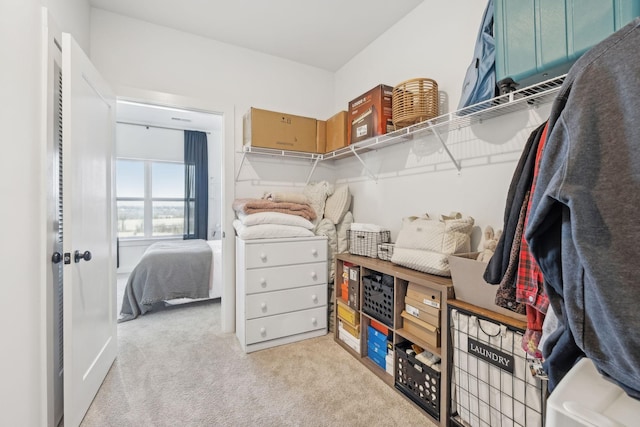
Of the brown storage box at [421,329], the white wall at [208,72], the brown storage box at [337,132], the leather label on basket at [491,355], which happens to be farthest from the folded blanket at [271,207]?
the leather label on basket at [491,355]

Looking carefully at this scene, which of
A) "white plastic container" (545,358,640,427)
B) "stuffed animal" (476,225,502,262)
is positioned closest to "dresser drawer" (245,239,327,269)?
"stuffed animal" (476,225,502,262)

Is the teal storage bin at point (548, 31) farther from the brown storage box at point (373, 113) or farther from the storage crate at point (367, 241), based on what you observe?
the storage crate at point (367, 241)

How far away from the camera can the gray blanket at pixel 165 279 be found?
2938 millimetres

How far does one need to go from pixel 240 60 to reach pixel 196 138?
321 centimetres

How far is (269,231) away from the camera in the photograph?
7.38 feet

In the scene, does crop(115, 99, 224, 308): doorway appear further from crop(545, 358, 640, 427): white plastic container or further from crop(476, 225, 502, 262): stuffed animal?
crop(545, 358, 640, 427): white plastic container

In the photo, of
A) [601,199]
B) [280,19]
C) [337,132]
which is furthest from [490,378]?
[280,19]

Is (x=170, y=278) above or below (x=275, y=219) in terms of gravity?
below

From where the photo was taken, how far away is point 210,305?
332 cm

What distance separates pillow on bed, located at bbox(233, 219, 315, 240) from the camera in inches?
86.4

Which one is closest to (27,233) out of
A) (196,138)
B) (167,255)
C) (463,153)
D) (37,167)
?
(37,167)

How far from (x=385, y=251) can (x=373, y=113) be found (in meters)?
1.02

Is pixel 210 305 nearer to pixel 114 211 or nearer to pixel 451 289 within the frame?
pixel 114 211

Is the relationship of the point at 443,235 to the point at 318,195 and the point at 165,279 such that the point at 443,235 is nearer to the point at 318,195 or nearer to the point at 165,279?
the point at 318,195
